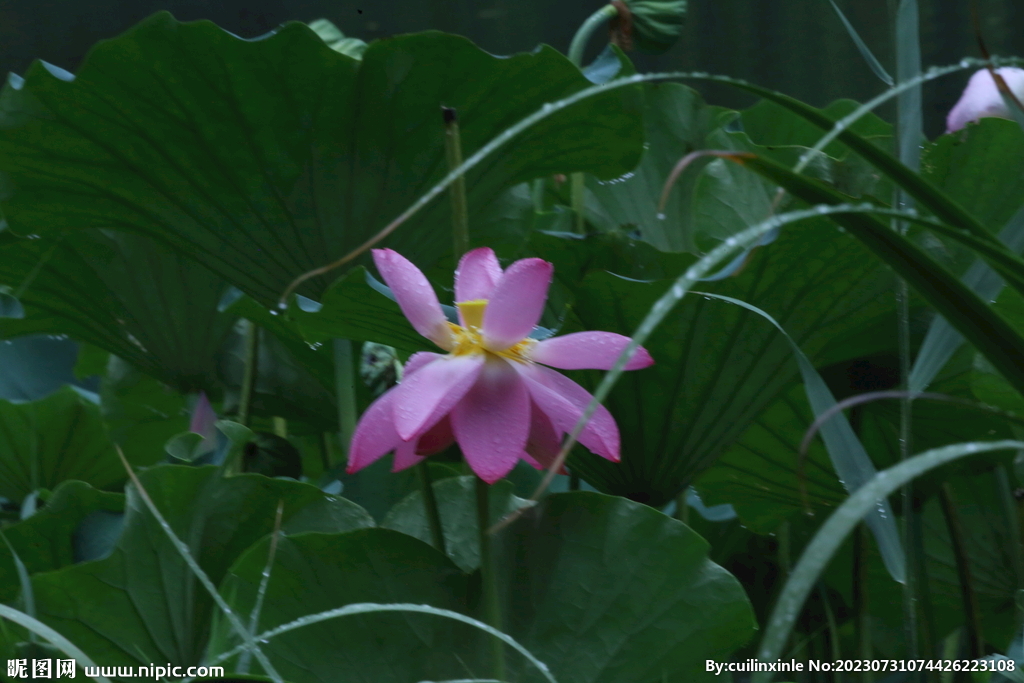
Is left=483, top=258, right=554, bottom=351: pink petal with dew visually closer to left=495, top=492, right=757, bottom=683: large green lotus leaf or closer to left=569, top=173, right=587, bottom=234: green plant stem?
left=495, top=492, right=757, bottom=683: large green lotus leaf

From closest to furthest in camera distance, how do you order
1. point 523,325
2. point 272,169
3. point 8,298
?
1. point 523,325
2. point 272,169
3. point 8,298

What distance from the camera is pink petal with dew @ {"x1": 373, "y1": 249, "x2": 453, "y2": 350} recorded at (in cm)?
24

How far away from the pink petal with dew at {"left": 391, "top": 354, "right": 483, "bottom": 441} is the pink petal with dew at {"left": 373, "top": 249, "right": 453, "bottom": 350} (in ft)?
0.04

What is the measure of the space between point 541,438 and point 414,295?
56 millimetres

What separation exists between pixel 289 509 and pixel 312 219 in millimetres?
133

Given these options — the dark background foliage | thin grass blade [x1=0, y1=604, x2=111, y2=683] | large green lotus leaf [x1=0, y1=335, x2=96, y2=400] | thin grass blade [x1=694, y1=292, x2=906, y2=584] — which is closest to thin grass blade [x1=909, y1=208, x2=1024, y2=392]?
thin grass blade [x1=694, y1=292, x2=906, y2=584]

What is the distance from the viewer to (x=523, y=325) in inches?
9.0

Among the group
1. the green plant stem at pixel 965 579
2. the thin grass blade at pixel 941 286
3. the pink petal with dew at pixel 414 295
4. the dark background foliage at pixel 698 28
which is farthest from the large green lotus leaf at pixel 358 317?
the dark background foliage at pixel 698 28

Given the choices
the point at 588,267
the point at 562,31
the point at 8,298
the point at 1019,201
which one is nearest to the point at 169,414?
the point at 8,298

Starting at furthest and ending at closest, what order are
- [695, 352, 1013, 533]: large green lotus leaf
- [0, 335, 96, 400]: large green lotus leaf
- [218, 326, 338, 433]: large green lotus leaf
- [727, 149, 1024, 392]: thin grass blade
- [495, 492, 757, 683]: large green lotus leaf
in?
[0, 335, 96, 400]: large green lotus leaf
[218, 326, 338, 433]: large green lotus leaf
[695, 352, 1013, 533]: large green lotus leaf
[495, 492, 757, 683]: large green lotus leaf
[727, 149, 1024, 392]: thin grass blade

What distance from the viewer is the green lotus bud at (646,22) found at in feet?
1.81

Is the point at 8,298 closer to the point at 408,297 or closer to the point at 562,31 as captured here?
the point at 408,297

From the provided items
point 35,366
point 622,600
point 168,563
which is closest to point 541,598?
point 622,600

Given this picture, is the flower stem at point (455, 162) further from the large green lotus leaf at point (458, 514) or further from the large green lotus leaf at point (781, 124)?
the large green lotus leaf at point (781, 124)
